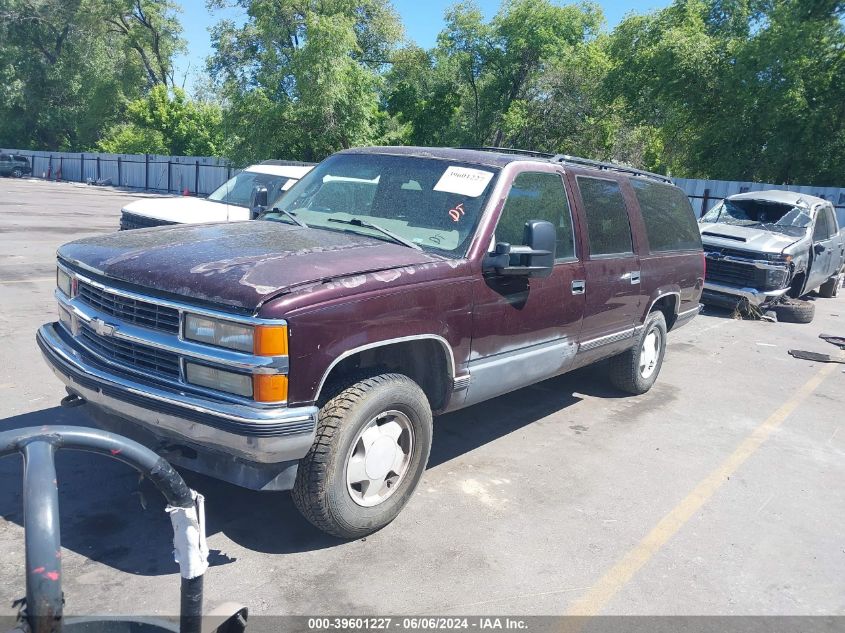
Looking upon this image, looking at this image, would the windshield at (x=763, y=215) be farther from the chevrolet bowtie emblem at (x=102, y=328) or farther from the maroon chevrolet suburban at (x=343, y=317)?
the chevrolet bowtie emblem at (x=102, y=328)

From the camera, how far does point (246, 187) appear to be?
12.0 m

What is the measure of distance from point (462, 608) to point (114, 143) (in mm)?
52234

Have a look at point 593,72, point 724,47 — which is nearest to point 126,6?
point 593,72

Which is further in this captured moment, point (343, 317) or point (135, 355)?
point (135, 355)

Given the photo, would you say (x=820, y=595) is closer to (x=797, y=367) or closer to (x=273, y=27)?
(x=797, y=367)

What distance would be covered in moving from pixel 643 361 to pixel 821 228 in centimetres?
789

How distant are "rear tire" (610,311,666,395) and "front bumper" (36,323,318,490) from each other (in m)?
3.98

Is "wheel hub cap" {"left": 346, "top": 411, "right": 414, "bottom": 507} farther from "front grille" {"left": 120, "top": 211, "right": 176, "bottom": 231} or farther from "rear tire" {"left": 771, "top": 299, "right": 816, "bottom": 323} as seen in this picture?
"rear tire" {"left": 771, "top": 299, "right": 816, "bottom": 323}

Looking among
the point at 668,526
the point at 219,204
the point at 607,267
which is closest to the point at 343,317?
the point at 668,526

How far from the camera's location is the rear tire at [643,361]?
6.62 m

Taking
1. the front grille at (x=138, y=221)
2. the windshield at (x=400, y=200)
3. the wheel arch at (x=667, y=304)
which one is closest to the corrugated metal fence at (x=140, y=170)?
the front grille at (x=138, y=221)

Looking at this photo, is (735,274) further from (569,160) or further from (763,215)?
(569,160)

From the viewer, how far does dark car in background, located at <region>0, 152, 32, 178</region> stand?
45656 mm

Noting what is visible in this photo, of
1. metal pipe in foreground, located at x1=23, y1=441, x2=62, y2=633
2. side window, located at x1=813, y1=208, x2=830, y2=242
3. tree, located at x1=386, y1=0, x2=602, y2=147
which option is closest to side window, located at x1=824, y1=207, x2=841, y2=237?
side window, located at x1=813, y1=208, x2=830, y2=242
